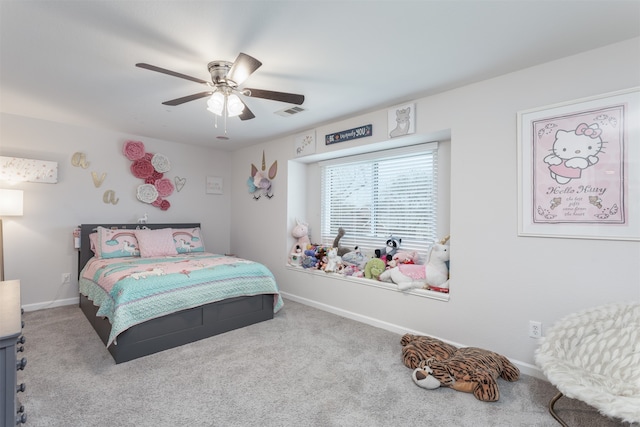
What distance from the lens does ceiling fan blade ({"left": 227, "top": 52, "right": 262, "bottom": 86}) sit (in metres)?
1.72

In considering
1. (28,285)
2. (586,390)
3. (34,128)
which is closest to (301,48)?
(586,390)

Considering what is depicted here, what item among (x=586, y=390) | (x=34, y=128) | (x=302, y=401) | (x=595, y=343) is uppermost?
(x=34, y=128)

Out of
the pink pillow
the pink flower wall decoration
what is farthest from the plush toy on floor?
the pink flower wall decoration

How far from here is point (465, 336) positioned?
2574 millimetres

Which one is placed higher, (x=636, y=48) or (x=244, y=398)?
(x=636, y=48)

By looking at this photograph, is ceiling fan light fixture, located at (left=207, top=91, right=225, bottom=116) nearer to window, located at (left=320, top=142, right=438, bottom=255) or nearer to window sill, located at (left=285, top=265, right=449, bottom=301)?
window, located at (left=320, top=142, right=438, bottom=255)

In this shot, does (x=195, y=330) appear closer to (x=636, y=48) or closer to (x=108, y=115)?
(x=108, y=115)

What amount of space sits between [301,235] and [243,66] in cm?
263

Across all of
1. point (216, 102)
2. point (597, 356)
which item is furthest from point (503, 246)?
point (216, 102)

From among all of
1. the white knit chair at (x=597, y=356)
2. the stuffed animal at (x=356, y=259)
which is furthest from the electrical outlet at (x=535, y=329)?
the stuffed animal at (x=356, y=259)

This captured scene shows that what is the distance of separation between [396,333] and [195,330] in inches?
73.6

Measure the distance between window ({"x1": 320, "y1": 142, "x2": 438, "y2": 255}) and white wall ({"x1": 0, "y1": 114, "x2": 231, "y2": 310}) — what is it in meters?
2.39

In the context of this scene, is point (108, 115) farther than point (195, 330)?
Yes

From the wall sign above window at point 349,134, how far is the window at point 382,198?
0.41 metres
